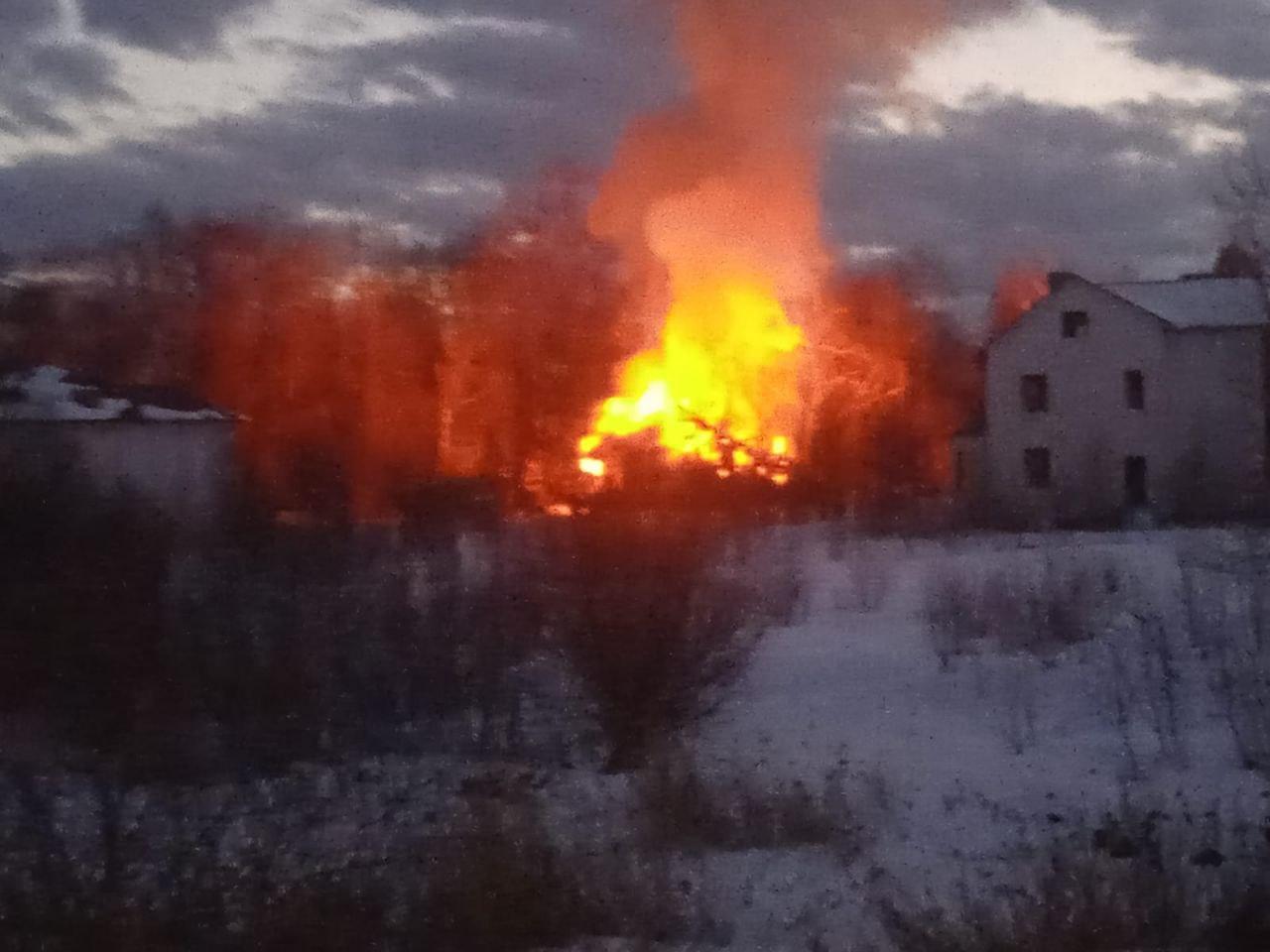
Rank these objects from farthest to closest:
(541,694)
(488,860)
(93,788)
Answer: (541,694) < (93,788) < (488,860)

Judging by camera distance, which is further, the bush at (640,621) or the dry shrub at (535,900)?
the bush at (640,621)

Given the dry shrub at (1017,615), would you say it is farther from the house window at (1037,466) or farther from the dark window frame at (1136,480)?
the house window at (1037,466)

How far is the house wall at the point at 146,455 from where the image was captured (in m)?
12.7

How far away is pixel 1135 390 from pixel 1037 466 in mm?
3481

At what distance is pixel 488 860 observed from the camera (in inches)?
301

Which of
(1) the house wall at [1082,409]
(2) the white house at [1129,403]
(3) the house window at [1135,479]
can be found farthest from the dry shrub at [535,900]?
(3) the house window at [1135,479]

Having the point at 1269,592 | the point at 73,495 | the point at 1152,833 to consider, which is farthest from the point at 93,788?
the point at 1269,592

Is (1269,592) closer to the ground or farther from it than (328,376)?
closer to the ground

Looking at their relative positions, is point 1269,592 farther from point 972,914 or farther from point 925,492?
point 925,492

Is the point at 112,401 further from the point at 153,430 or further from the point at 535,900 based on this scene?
the point at 535,900

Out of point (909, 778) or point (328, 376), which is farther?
point (328, 376)

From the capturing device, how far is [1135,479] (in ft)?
143

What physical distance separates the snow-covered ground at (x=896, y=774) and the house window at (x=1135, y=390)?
2662 cm

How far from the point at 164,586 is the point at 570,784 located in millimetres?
3270
